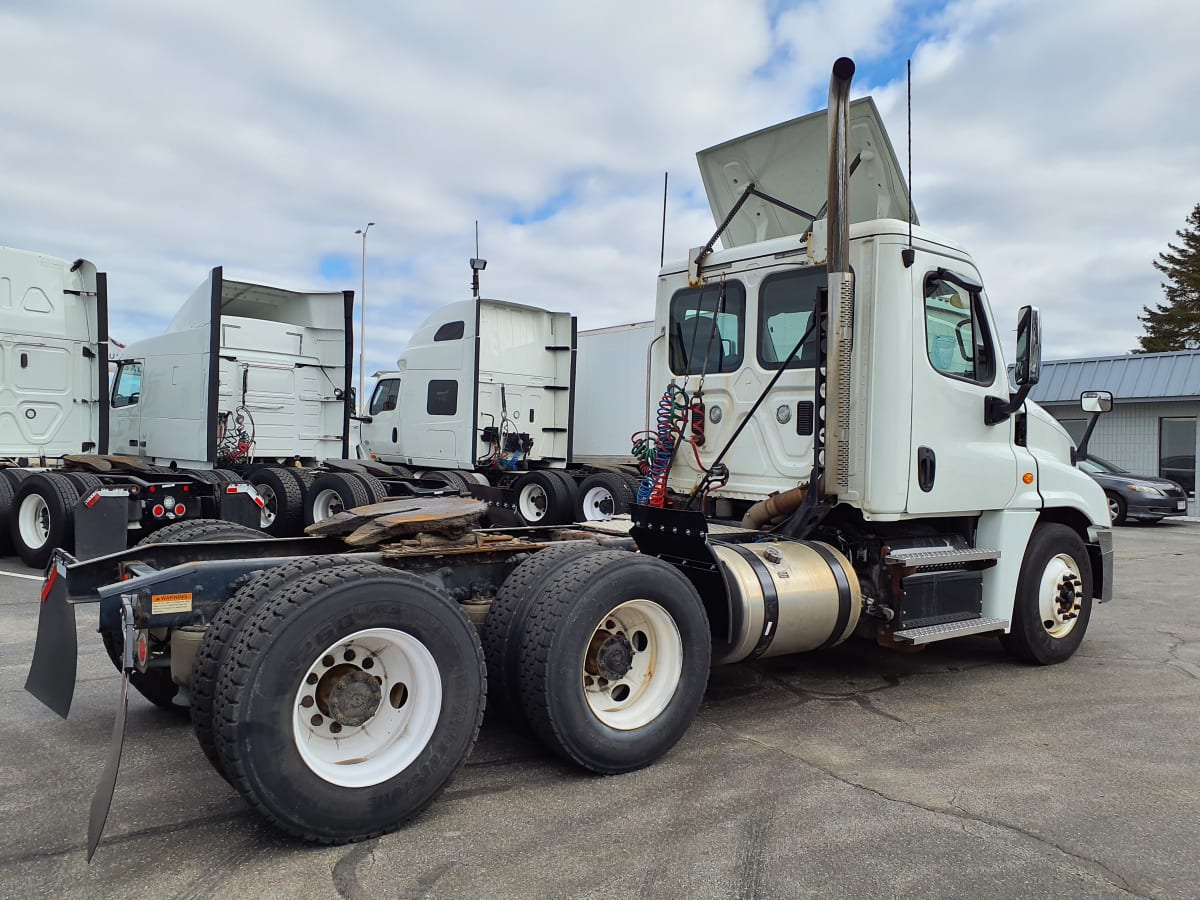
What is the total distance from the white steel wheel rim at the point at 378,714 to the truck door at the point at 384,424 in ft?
36.7

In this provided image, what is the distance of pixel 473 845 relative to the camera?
124 inches

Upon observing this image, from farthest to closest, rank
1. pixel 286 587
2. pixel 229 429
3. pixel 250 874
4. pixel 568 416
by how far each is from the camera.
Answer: pixel 568 416 → pixel 229 429 → pixel 286 587 → pixel 250 874

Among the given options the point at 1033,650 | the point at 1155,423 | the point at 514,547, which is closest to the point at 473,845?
the point at 514,547

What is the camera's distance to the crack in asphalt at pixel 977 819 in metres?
3.00

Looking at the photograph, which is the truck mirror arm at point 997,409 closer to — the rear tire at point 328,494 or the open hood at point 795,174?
the open hood at point 795,174

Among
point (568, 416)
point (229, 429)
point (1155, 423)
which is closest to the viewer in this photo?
point (229, 429)

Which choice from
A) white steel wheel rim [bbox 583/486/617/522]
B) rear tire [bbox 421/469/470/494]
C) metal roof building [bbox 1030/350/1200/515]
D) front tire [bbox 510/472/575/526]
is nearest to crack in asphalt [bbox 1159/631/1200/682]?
white steel wheel rim [bbox 583/486/617/522]

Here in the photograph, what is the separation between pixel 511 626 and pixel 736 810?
1.17 m

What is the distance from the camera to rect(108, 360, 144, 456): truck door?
1223 cm

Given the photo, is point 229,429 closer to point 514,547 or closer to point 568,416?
point 568,416

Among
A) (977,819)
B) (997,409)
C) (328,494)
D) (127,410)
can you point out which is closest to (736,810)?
(977,819)

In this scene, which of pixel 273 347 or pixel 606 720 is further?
pixel 273 347

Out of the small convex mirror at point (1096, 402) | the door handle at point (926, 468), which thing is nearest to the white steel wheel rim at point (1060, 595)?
the small convex mirror at point (1096, 402)

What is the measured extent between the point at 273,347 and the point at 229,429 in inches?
48.7
